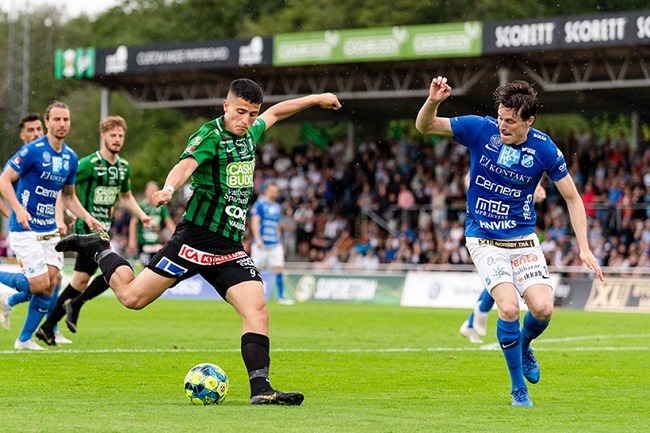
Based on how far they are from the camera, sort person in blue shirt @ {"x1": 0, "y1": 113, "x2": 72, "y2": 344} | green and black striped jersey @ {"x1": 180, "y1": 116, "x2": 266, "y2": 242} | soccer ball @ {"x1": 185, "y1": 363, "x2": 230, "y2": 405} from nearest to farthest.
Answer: soccer ball @ {"x1": 185, "y1": 363, "x2": 230, "y2": 405} → green and black striped jersey @ {"x1": 180, "y1": 116, "x2": 266, "y2": 242} → person in blue shirt @ {"x1": 0, "y1": 113, "x2": 72, "y2": 344}

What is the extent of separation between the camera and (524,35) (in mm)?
28875

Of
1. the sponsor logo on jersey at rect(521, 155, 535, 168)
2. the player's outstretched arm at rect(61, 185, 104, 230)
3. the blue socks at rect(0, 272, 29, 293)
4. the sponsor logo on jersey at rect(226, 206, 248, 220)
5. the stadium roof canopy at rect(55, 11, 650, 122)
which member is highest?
the stadium roof canopy at rect(55, 11, 650, 122)

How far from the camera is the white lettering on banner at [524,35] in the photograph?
2838 centimetres

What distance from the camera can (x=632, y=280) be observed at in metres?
23.6

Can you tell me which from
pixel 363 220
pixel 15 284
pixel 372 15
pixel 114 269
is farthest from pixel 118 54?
pixel 114 269

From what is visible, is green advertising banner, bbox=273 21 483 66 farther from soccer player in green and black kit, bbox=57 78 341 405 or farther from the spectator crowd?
soccer player in green and black kit, bbox=57 78 341 405

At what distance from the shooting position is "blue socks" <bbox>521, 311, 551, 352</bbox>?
27.8 ft

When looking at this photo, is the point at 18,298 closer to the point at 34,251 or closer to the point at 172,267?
the point at 34,251

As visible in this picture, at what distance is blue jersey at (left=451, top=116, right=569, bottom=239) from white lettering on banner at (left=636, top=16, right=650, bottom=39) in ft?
65.2

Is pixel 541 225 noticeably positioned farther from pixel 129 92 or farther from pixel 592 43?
pixel 129 92

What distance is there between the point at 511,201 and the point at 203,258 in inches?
91.5

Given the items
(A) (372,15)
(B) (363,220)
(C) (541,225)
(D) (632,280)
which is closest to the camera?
(D) (632,280)

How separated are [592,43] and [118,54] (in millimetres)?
14789

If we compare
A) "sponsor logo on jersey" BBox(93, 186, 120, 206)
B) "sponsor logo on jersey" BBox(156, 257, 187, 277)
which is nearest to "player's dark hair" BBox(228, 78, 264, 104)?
"sponsor logo on jersey" BBox(156, 257, 187, 277)
